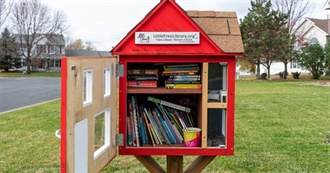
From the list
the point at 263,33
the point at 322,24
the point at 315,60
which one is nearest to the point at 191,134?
the point at 263,33

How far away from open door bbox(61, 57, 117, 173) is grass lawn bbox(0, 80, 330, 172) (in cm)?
229

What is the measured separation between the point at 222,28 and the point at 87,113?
49.3 inches

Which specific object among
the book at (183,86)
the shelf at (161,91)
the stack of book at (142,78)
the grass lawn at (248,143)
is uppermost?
the stack of book at (142,78)

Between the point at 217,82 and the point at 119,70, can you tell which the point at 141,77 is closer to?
the point at 119,70

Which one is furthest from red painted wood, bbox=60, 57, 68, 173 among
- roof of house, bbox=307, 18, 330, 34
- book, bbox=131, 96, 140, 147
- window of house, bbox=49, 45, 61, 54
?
window of house, bbox=49, 45, 61, 54

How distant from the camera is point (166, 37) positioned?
2.48m

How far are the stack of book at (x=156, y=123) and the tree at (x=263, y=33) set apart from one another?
77.5ft

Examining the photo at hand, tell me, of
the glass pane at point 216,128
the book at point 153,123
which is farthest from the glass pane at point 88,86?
the glass pane at point 216,128

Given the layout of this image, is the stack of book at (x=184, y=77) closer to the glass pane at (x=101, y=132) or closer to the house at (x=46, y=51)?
the glass pane at (x=101, y=132)

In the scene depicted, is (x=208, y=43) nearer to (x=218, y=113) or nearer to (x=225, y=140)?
(x=218, y=113)

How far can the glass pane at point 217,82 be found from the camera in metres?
2.54

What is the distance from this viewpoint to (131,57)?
2.49 m

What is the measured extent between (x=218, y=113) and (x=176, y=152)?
0.41 metres

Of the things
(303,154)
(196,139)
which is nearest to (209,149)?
(196,139)
